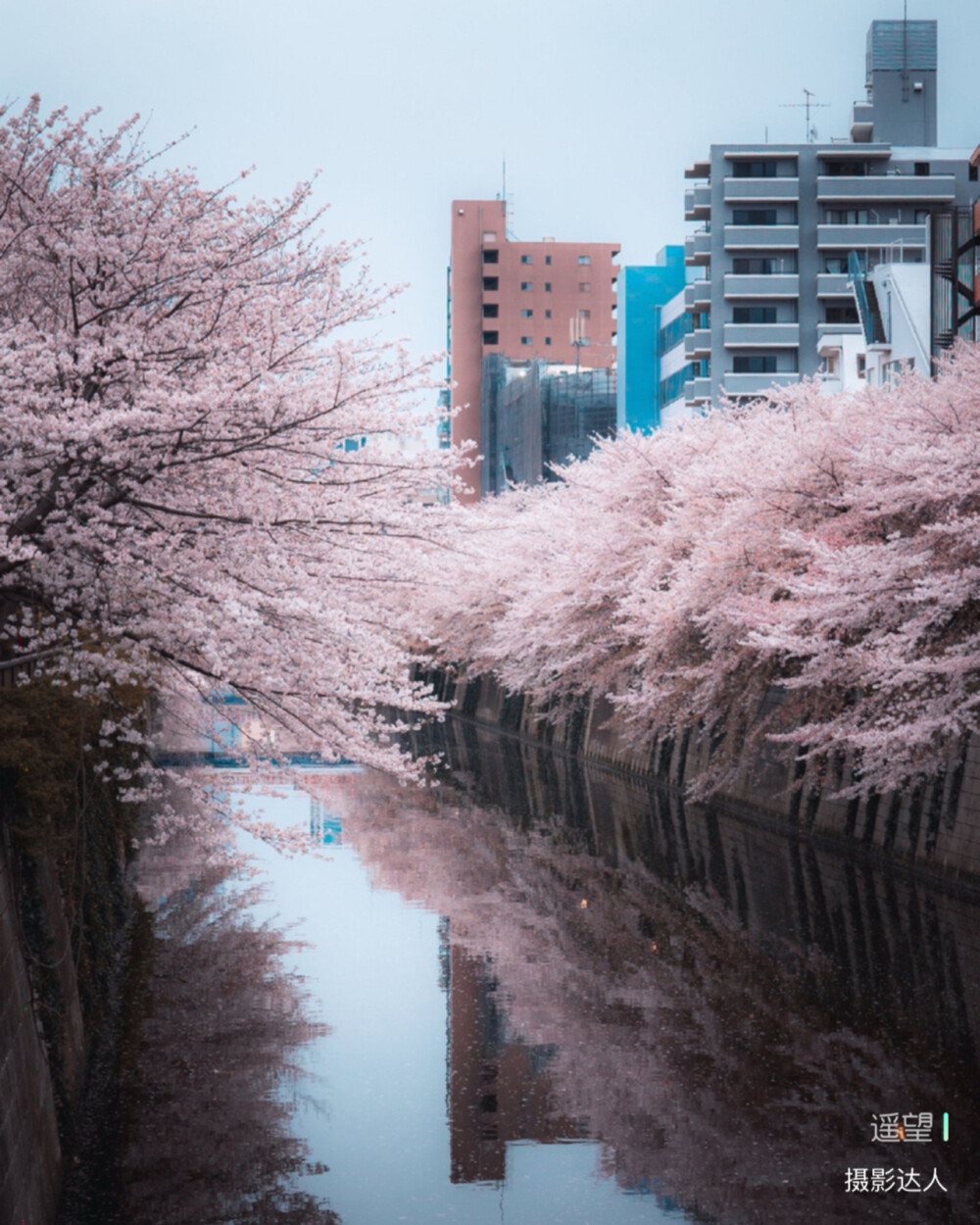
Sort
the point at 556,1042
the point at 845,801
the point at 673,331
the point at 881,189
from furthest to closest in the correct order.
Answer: the point at 673,331
the point at 881,189
the point at 845,801
the point at 556,1042

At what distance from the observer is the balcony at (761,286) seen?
66.6m

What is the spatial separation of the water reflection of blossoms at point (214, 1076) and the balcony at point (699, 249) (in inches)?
2168

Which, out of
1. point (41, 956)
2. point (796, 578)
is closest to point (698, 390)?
point (796, 578)

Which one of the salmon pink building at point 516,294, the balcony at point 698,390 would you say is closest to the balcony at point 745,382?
the balcony at point 698,390

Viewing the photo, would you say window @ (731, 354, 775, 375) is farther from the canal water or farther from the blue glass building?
the canal water

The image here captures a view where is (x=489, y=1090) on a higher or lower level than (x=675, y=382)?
lower

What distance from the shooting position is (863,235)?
66.3 metres

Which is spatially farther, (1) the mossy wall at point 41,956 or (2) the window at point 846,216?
(2) the window at point 846,216

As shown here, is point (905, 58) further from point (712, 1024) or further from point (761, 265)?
point (712, 1024)

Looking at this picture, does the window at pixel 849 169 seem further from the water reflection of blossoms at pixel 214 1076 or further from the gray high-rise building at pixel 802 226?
the water reflection of blossoms at pixel 214 1076

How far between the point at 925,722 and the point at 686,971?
408cm

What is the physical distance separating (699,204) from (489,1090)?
6223 cm

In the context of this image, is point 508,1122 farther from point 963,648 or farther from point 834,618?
point 834,618

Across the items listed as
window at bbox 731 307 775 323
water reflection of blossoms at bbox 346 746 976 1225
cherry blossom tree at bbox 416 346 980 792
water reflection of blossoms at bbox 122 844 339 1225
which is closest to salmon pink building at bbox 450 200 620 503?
window at bbox 731 307 775 323
